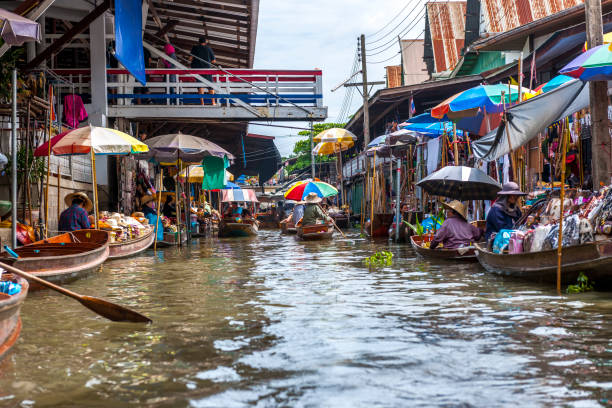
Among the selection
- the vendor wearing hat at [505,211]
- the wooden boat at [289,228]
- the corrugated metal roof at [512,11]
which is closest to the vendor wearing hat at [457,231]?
the vendor wearing hat at [505,211]

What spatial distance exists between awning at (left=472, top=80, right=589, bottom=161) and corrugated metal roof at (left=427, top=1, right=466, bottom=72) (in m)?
17.1

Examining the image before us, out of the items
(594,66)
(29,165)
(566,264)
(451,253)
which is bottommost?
(451,253)

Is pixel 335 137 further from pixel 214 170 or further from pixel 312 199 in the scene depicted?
pixel 214 170

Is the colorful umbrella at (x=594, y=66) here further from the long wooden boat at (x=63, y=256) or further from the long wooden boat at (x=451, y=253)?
the long wooden boat at (x=63, y=256)

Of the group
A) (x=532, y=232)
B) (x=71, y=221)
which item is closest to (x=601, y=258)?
(x=532, y=232)

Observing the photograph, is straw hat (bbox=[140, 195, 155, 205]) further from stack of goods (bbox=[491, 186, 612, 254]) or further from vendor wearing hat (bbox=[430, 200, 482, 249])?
stack of goods (bbox=[491, 186, 612, 254])

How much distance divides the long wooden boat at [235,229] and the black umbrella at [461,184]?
11126mm

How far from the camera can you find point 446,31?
27391mm

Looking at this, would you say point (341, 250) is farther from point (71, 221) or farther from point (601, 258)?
point (601, 258)

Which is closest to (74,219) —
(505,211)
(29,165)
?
(29,165)

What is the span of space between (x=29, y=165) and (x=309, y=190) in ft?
36.0

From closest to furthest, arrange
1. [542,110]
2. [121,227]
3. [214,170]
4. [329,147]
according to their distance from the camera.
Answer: [542,110], [121,227], [214,170], [329,147]

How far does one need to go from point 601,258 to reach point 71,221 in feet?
29.0

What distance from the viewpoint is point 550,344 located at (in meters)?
5.07
